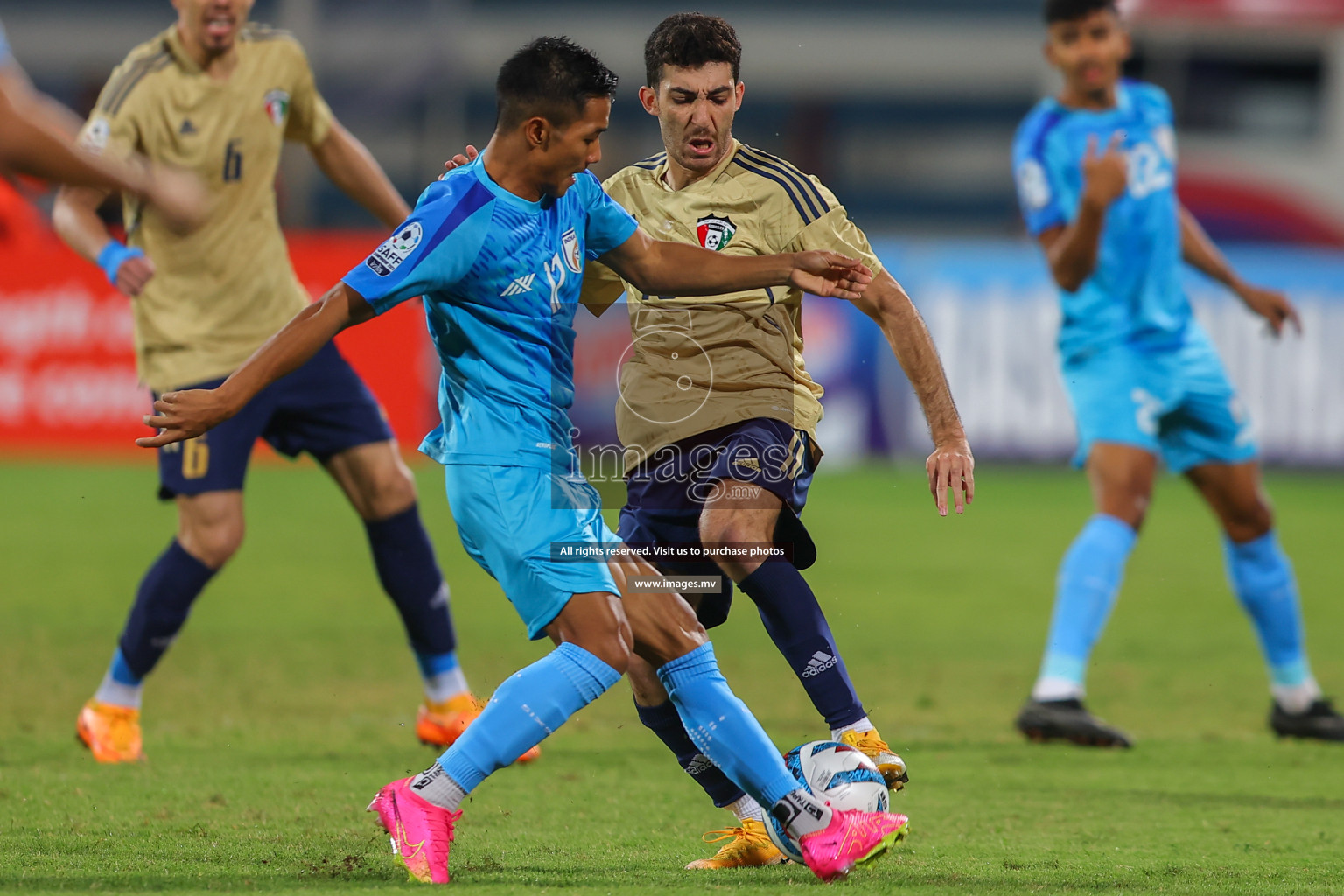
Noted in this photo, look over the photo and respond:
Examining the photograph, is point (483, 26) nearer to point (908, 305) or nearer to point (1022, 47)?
point (1022, 47)

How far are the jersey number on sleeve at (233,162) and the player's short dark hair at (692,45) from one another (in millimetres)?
1926

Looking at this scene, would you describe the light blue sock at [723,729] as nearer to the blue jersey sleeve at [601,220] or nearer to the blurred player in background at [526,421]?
the blurred player in background at [526,421]

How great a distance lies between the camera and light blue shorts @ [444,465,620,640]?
3564mm

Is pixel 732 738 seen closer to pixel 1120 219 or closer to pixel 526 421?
pixel 526 421

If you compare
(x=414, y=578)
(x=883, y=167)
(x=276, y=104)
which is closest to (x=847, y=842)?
(x=414, y=578)

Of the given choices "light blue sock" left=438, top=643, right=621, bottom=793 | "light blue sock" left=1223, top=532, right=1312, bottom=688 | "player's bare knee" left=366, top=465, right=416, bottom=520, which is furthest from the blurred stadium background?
"light blue sock" left=1223, top=532, right=1312, bottom=688

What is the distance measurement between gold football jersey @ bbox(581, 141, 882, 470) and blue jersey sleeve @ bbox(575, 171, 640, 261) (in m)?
0.22

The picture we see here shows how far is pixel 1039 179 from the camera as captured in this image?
611 cm

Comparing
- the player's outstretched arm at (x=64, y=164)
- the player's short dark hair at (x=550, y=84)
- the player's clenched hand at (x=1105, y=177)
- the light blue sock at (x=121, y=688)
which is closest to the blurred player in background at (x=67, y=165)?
the player's outstretched arm at (x=64, y=164)

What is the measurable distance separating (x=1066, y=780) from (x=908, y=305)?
72.2 inches

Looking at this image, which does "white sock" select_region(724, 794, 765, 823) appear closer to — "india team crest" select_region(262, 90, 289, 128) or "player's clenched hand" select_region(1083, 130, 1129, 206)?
"player's clenched hand" select_region(1083, 130, 1129, 206)

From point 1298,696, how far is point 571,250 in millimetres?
3480

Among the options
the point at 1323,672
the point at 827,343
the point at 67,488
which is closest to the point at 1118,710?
the point at 1323,672

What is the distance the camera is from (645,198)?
4238 millimetres
